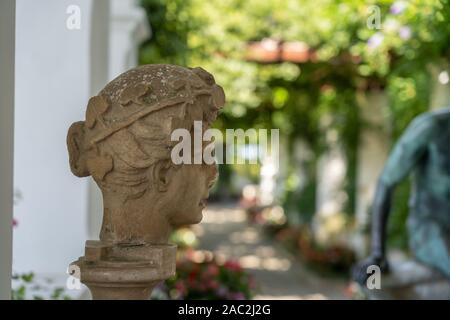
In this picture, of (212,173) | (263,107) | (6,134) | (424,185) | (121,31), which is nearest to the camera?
(6,134)

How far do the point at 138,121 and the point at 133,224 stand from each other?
38 cm

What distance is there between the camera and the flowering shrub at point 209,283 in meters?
5.80

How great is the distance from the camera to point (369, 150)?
12234 mm

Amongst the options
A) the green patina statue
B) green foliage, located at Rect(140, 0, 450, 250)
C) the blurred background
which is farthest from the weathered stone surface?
green foliage, located at Rect(140, 0, 450, 250)

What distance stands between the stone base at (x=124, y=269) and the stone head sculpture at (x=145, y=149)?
0.06 meters

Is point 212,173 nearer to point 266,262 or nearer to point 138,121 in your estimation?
point 138,121

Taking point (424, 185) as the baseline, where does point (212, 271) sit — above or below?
below

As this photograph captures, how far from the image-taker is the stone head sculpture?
8.50ft

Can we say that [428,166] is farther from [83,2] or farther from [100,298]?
[100,298]

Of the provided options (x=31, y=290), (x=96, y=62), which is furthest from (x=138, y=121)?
(x=96, y=62)

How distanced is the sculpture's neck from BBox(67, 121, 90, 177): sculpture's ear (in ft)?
0.51

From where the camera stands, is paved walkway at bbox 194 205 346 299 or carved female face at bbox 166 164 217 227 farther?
paved walkway at bbox 194 205 346 299

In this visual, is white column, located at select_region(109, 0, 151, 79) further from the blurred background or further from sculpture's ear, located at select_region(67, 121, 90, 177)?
sculpture's ear, located at select_region(67, 121, 90, 177)

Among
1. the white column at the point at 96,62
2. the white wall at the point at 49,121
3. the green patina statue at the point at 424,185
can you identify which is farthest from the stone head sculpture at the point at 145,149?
the green patina statue at the point at 424,185
